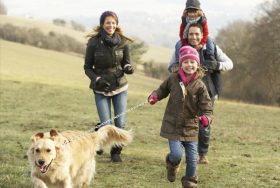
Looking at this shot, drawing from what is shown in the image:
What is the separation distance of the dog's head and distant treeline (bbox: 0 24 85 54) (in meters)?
62.2

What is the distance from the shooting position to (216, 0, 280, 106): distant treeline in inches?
1587

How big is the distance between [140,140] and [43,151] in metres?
8.21

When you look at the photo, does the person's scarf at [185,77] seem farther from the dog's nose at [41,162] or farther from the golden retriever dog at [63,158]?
the dog's nose at [41,162]

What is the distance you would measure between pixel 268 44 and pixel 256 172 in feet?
111

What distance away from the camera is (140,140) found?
539 inches

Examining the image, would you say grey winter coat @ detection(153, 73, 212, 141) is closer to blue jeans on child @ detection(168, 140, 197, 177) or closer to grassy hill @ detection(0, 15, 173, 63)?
blue jeans on child @ detection(168, 140, 197, 177)

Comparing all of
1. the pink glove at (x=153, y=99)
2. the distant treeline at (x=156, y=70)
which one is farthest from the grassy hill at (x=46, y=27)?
the pink glove at (x=153, y=99)

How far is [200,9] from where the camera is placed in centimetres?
794

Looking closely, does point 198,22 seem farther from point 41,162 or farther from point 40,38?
point 40,38

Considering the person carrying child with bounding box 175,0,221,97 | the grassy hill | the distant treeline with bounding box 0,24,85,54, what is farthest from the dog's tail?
the grassy hill

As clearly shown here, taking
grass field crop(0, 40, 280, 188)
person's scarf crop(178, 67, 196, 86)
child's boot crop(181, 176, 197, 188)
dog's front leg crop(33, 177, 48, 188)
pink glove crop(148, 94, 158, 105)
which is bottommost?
grass field crop(0, 40, 280, 188)

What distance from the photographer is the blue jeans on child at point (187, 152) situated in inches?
253

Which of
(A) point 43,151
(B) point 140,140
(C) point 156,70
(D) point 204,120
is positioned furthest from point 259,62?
(A) point 43,151

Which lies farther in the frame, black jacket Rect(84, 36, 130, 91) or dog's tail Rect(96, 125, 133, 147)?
black jacket Rect(84, 36, 130, 91)
